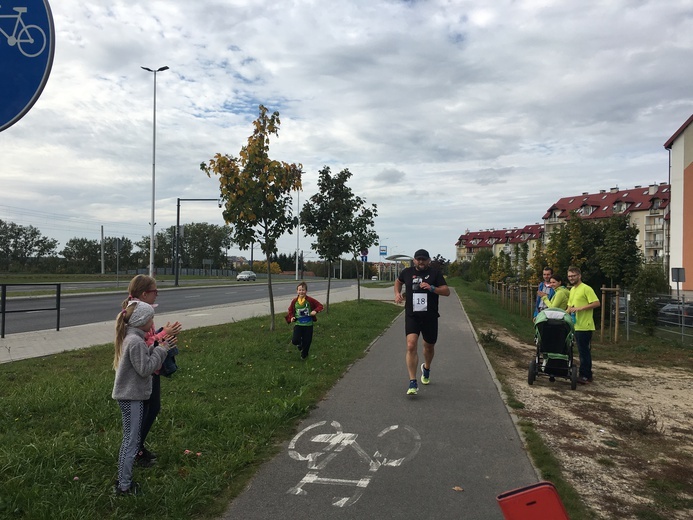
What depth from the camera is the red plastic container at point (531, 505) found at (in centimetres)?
259

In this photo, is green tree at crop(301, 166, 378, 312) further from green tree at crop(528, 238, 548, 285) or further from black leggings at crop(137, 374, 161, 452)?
black leggings at crop(137, 374, 161, 452)

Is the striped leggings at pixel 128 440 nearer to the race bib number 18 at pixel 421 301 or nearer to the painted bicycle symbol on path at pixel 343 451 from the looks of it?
the painted bicycle symbol on path at pixel 343 451

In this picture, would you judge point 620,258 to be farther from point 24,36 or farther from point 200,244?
point 200,244

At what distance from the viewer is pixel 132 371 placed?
140 inches

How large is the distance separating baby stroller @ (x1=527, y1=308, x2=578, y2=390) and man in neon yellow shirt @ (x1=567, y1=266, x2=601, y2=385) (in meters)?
0.57

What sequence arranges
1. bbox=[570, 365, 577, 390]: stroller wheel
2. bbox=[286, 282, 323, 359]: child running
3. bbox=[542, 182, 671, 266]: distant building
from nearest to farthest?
bbox=[570, 365, 577, 390]: stroller wheel < bbox=[286, 282, 323, 359]: child running < bbox=[542, 182, 671, 266]: distant building

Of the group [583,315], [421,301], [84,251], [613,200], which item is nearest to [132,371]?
[421,301]

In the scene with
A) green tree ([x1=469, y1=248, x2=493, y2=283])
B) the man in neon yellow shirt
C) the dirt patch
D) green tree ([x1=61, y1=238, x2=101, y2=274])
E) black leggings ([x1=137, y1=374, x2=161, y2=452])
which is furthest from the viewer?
green tree ([x1=61, y1=238, x2=101, y2=274])

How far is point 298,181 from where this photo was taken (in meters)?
11.1

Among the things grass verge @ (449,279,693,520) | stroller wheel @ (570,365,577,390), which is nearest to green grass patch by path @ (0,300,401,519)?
grass verge @ (449,279,693,520)

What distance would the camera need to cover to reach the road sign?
259cm

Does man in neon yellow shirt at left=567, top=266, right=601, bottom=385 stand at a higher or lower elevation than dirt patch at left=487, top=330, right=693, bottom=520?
higher

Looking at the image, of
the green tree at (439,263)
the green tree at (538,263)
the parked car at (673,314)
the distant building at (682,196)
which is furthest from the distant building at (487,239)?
the parked car at (673,314)

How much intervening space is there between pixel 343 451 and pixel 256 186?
7044 mm
